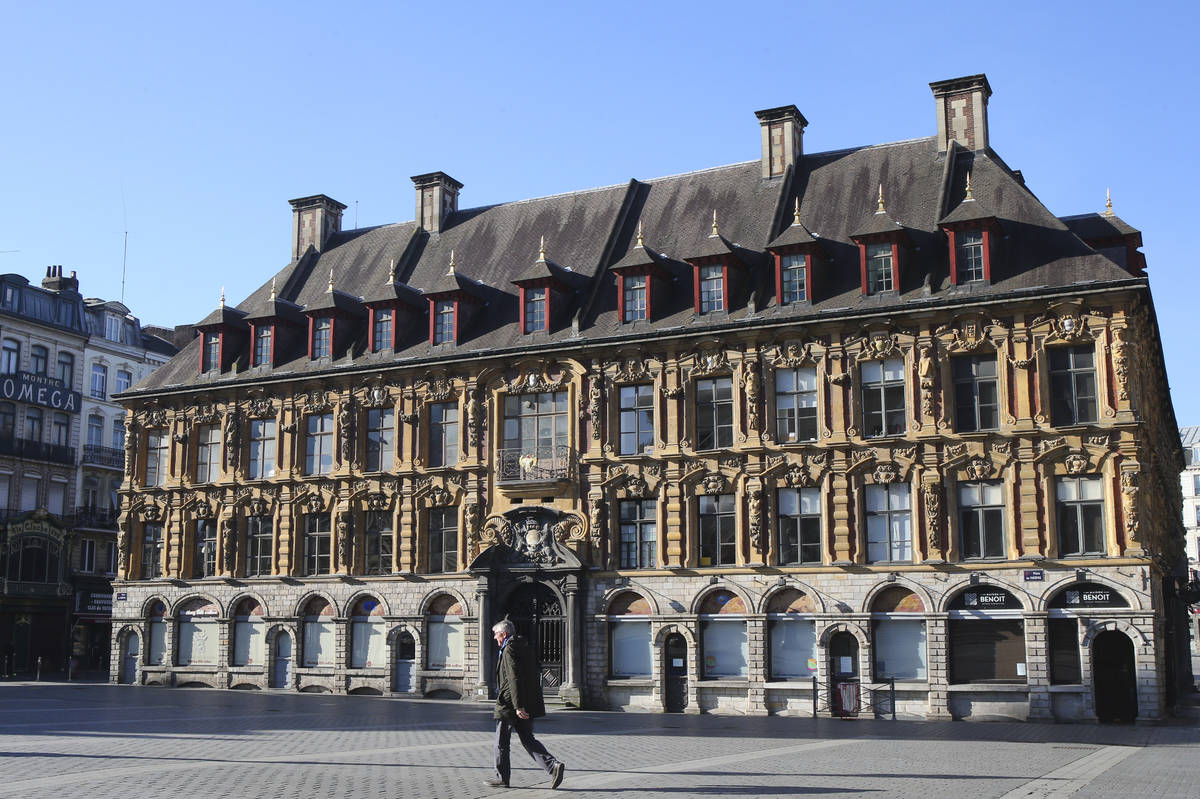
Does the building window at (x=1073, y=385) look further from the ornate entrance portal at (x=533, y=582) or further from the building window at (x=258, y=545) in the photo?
the building window at (x=258, y=545)

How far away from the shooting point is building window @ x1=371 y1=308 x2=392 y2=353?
1735 inches

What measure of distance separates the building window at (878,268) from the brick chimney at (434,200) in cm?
1851

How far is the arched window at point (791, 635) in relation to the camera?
3578 cm

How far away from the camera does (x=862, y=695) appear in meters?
34.6

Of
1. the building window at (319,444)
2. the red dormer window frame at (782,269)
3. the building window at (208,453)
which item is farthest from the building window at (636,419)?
the building window at (208,453)

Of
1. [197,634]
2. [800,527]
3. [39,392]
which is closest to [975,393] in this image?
[800,527]

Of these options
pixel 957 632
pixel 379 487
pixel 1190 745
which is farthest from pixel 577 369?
pixel 1190 745

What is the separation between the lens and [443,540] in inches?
1638

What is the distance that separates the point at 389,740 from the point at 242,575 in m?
23.0

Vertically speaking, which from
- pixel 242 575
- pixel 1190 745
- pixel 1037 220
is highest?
pixel 1037 220

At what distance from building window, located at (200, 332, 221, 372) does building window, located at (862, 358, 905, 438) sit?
80.5ft

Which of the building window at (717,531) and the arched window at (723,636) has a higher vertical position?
the building window at (717,531)

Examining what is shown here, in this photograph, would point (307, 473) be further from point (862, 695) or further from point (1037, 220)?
point (1037, 220)

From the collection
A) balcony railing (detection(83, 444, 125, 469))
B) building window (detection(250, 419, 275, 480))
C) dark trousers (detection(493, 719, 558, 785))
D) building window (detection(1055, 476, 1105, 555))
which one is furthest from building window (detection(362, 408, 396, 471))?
dark trousers (detection(493, 719, 558, 785))
